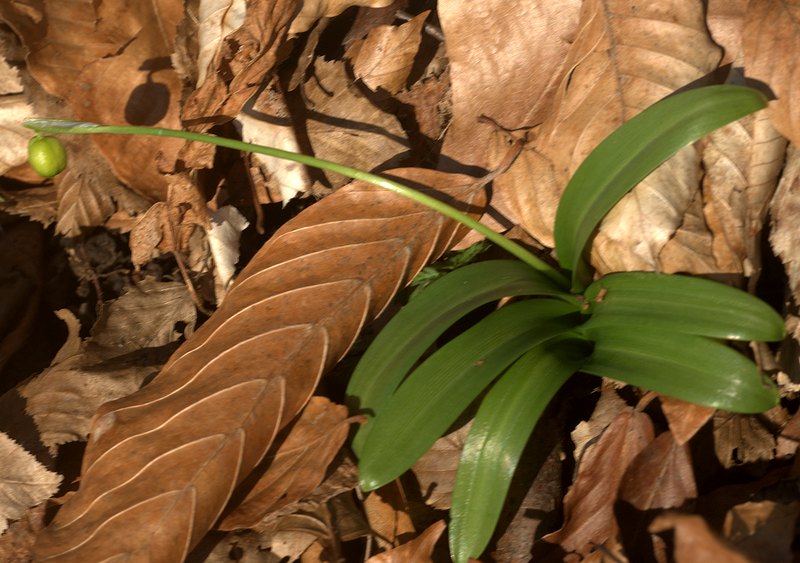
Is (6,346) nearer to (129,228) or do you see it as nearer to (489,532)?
(129,228)

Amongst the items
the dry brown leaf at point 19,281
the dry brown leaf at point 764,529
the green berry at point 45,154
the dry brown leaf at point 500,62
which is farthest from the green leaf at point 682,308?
the dry brown leaf at point 19,281

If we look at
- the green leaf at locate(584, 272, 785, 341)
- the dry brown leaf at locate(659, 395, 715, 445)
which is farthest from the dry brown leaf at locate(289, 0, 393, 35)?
the dry brown leaf at locate(659, 395, 715, 445)

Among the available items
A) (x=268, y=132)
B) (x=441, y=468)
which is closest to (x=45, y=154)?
(x=268, y=132)

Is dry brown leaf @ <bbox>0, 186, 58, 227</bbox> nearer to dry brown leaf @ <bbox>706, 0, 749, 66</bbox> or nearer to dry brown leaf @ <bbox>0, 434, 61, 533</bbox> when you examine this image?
dry brown leaf @ <bbox>0, 434, 61, 533</bbox>

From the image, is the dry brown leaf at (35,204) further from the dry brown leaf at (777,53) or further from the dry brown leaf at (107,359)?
the dry brown leaf at (777,53)

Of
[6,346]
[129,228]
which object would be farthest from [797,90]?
[6,346]

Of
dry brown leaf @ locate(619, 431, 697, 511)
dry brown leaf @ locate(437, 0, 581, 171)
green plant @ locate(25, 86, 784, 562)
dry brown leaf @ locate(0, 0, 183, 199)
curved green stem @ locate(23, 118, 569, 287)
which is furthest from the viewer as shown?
dry brown leaf @ locate(0, 0, 183, 199)
